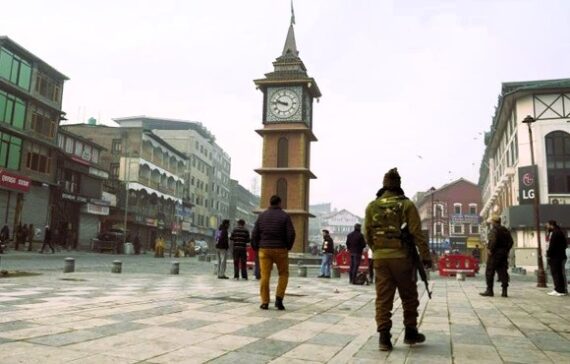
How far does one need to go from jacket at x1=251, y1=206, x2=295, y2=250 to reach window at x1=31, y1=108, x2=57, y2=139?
1245 inches

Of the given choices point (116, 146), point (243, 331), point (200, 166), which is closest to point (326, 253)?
point (243, 331)

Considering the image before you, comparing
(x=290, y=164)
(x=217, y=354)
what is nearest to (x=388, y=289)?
(x=217, y=354)

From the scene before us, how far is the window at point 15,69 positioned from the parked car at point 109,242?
43.4ft

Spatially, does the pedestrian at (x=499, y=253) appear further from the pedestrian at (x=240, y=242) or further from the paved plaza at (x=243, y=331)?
the pedestrian at (x=240, y=242)

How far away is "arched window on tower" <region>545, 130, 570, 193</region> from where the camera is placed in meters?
32.8

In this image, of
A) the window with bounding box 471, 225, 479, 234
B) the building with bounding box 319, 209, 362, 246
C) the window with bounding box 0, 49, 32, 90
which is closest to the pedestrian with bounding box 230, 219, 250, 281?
the window with bounding box 0, 49, 32, 90

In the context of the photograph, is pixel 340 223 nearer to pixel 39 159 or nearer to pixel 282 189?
pixel 39 159

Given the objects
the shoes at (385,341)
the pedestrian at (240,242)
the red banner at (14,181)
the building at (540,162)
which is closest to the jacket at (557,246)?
the pedestrian at (240,242)

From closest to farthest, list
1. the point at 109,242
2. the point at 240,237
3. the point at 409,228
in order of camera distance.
Result: the point at 409,228 → the point at 240,237 → the point at 109,242

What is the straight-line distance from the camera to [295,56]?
31250mm

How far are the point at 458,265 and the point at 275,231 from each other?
1576 cm

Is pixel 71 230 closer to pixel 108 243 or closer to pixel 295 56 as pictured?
pixel 108 243

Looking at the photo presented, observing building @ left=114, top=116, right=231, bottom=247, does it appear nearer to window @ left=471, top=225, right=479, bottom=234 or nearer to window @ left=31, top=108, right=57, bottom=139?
window @ left=31, top=108, right=57, bottom=139

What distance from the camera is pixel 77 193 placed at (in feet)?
131
